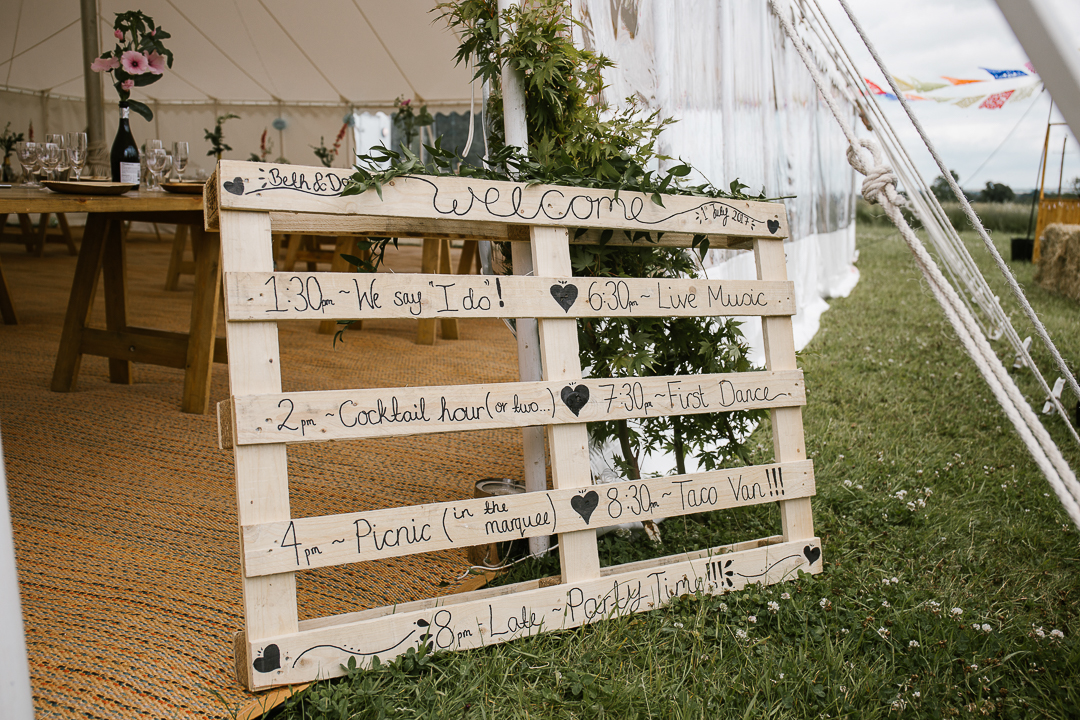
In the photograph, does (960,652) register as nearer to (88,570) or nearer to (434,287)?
(434,287)

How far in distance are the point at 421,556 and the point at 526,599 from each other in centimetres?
40

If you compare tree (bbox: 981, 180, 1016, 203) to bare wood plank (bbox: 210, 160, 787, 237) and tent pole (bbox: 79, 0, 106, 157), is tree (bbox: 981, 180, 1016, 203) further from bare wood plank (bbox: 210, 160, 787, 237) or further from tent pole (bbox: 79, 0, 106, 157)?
tent pole (bbox: 79, 0, 106, 157)

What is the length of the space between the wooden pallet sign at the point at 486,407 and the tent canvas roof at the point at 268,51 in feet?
17.8

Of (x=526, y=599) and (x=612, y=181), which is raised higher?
(x=612, y=181)

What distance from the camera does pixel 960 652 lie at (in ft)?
4.20

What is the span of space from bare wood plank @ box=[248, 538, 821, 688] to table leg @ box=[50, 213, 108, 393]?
2088 mm

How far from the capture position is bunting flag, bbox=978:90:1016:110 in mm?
8797

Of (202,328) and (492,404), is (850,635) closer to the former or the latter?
(492,404)

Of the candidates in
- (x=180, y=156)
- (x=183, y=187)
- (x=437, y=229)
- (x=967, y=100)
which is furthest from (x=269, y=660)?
(x=967, y=100)

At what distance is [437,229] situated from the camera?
1.34 meters

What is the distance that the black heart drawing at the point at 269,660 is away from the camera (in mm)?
1074

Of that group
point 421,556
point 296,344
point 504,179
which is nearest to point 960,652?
point 421,556

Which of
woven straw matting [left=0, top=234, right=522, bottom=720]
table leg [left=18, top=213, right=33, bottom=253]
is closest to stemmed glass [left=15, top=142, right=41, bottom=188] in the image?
woven straw matting [left=0, top=234, right=522, bottom=720]

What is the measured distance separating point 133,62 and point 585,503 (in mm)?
2364
